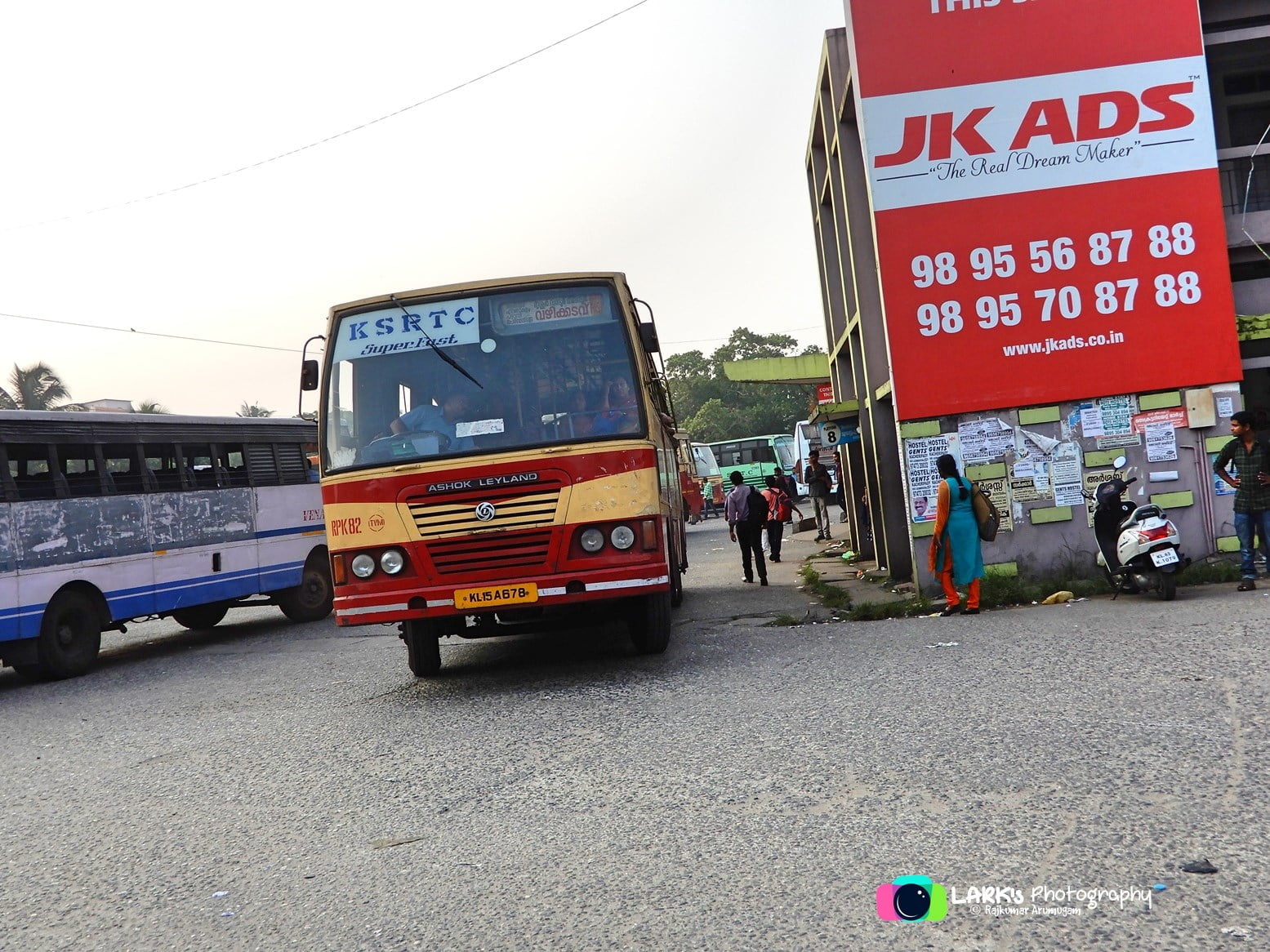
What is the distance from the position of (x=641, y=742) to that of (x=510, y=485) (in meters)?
2.54

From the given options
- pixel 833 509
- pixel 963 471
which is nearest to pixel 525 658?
pixel 963 471

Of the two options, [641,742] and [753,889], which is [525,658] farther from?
[753,889]

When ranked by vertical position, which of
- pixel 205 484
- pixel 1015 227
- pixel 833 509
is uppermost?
pixel 1015 227

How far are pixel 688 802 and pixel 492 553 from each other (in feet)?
11.8

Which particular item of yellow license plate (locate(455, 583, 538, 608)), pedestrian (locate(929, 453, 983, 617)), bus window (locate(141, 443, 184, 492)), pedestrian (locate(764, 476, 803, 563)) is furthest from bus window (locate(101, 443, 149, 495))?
pedestrian (locate(764, 476, 803, 563))

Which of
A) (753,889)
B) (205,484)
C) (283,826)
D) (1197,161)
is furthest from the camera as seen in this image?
(205,484)

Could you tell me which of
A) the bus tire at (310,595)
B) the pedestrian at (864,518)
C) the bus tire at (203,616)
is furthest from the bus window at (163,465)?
the pedestrian at (864,518)

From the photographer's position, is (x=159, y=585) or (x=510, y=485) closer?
(x=510, y=485)

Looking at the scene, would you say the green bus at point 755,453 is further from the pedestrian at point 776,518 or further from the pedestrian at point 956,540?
the pedestrian at point 956,540

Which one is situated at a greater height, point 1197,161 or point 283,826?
point 1197,161

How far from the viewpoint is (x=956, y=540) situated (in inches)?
448

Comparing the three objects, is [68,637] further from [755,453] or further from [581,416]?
[755,453]

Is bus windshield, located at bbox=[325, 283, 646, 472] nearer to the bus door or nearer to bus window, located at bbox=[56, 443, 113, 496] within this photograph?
bus window, located at bbox=[56, 443, 113, 496]

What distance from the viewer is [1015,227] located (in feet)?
40.9
